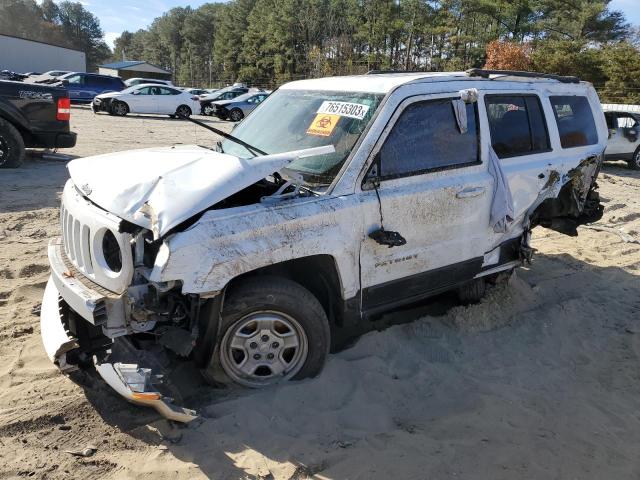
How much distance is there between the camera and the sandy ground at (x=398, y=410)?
2.86 meters

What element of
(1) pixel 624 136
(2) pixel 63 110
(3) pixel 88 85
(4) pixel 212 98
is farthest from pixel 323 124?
(3) pixel 88 85

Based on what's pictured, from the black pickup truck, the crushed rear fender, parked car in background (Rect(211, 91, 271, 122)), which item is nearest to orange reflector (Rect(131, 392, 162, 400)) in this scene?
the crushed rear fender

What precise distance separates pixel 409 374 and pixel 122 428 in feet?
6.21

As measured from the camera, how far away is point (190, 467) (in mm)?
2768

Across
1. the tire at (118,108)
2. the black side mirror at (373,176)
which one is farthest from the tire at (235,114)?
the black side mirror at (373,176)

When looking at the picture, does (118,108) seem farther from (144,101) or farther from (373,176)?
(373,176)

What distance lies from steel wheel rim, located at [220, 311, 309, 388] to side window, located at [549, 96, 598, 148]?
3194mm

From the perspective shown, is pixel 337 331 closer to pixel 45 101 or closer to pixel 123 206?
pixel 123 206

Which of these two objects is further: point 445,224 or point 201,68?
point 201,68

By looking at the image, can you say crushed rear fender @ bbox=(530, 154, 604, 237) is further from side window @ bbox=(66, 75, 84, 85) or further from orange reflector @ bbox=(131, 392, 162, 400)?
side window @ bbox=(66, 75, 84, 85)

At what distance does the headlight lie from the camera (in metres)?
3.18

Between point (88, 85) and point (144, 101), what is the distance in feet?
18.2

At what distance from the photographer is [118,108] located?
24031 millimetres

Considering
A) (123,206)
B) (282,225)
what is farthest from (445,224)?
(123,206)
